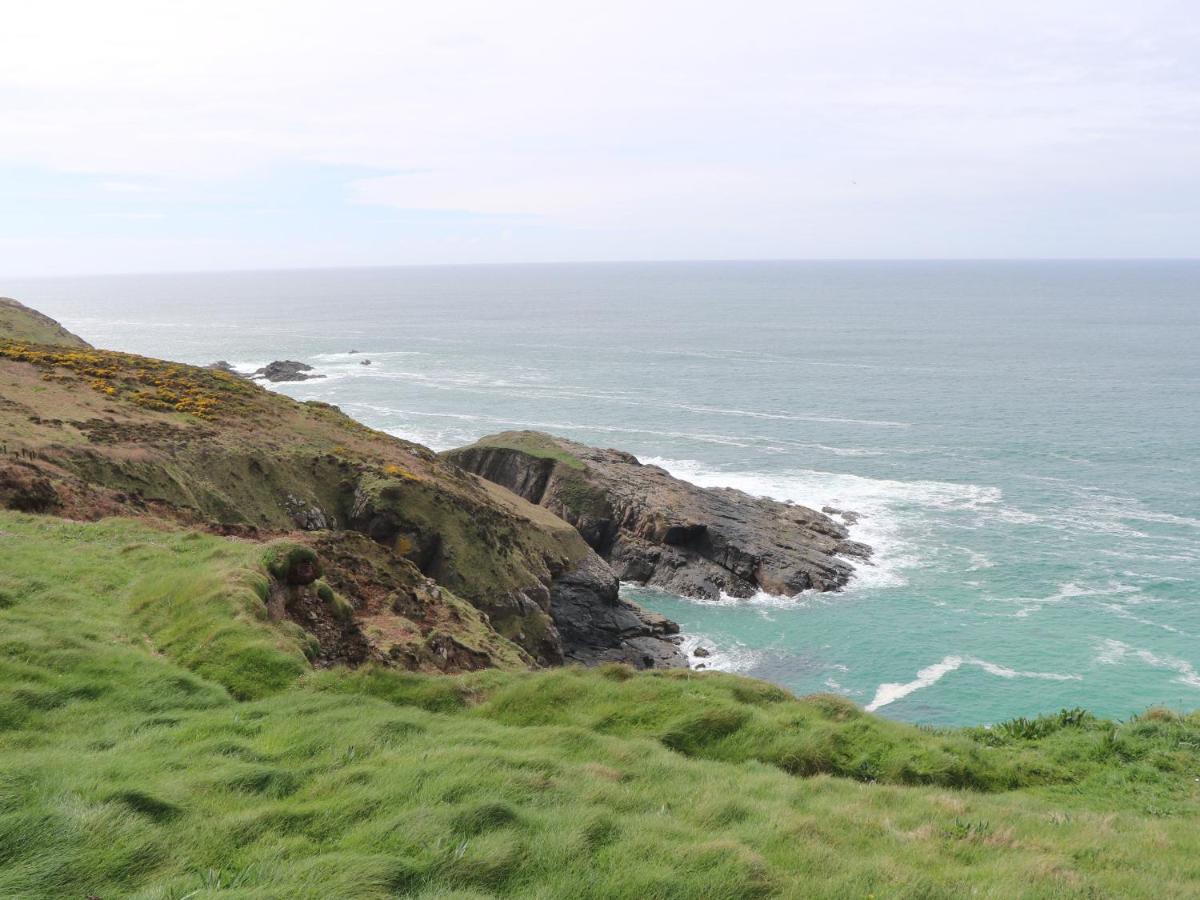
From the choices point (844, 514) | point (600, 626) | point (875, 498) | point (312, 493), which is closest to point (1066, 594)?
point (844, 514)

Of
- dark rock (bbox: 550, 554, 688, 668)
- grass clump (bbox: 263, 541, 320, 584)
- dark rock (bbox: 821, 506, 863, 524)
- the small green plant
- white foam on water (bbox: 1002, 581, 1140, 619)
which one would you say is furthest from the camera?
dark rock (bbox: 821, 506, 863, 524)

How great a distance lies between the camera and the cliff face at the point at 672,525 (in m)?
56.0

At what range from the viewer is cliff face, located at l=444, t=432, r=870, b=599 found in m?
56.0

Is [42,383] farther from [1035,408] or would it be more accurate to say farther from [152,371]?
[1035,408]

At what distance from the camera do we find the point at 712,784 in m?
12.8

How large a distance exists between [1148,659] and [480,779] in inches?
1758

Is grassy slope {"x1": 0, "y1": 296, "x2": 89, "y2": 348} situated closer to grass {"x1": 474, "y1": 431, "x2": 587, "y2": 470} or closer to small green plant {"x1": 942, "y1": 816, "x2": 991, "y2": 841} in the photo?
grass {"x1": 474, "y1": 431, "x2": 587, "y2": 470}

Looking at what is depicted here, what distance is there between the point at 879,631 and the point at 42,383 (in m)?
45.5

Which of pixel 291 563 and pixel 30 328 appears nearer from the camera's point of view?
pixel 291 563

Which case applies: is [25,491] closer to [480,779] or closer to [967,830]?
[480,779]

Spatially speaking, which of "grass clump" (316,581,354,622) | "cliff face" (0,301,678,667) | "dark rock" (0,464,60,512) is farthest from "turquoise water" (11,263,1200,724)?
"dark rock" (0,464,60,512)

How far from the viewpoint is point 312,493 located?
37.8m

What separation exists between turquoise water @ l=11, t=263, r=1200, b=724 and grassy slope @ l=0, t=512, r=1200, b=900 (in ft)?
81.7

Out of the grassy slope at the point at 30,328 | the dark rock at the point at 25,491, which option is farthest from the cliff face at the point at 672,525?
the dark rock at the point at 25,491
